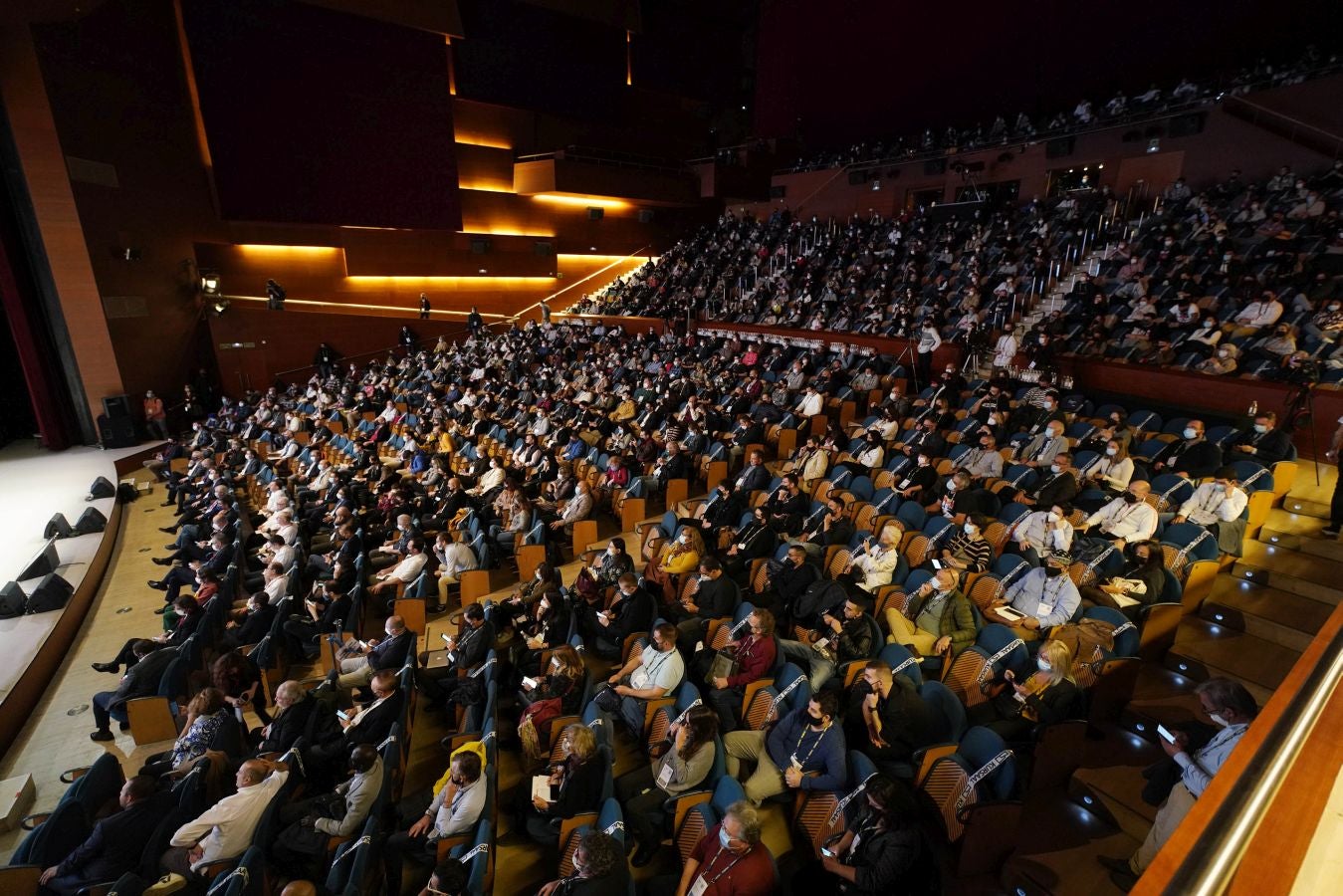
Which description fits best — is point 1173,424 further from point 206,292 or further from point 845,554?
point 206,292

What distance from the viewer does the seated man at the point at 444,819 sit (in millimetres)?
2656

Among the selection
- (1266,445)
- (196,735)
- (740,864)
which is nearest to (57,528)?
(196,735)

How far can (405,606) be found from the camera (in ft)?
15.3

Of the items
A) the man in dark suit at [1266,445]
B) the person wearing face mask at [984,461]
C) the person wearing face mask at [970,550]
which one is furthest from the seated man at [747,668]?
the man in dark suit at [1266,445]

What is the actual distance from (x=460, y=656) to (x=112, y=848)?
5.32ft

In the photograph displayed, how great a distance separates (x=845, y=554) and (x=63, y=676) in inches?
230

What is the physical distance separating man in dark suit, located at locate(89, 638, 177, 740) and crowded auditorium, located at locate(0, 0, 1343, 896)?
1.0 inches

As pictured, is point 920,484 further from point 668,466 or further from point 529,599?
point 529,599

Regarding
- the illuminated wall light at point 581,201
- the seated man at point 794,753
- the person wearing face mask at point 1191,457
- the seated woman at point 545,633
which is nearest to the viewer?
the seated man at point 794,753

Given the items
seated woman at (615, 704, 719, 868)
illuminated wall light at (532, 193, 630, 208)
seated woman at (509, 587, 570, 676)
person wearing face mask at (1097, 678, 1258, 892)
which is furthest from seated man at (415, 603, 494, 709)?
illuminated wall light at (532, 193, 630, 208)

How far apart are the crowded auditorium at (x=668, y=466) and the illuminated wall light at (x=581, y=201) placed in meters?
0.28

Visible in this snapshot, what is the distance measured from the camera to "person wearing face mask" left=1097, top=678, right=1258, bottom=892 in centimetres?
219

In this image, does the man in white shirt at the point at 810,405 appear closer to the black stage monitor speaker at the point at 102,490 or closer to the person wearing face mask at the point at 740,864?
the person wearing face mask at the point at 740,864

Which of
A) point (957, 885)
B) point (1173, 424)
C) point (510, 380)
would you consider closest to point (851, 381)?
point (1173, 424)
